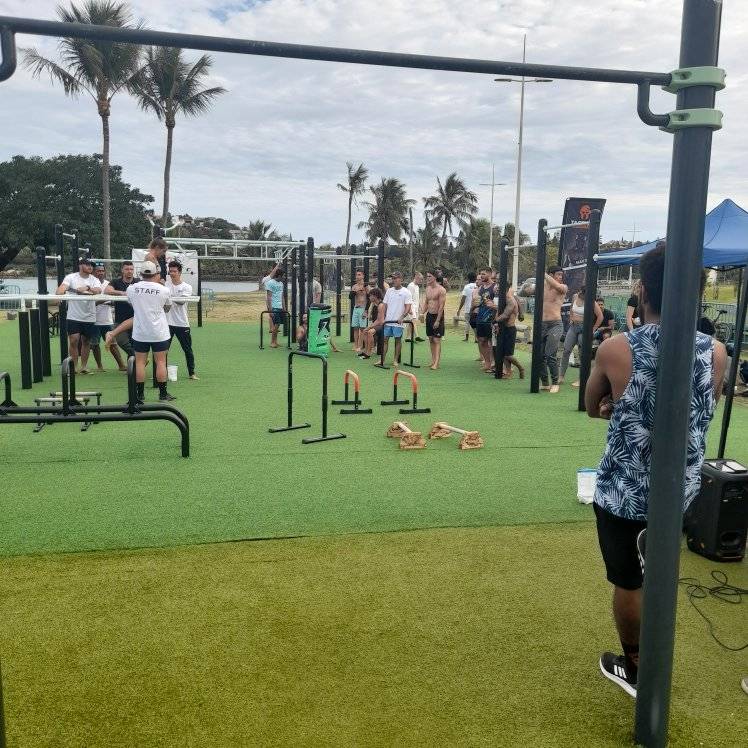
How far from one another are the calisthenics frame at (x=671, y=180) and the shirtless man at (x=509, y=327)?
28.4ft

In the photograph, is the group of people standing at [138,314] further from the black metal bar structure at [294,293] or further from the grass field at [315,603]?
the black metal bar structure at [294,293]

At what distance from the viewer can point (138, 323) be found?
28.1 feet

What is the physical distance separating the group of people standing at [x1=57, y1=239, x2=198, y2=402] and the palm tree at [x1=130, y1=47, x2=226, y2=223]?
772 inches

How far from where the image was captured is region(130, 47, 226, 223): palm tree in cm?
2798

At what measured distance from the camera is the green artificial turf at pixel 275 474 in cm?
470

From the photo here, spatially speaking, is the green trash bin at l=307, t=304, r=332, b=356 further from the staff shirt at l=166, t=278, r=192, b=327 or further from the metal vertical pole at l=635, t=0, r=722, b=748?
the metal vertical pole at l=635, t=0, r=722, b=748

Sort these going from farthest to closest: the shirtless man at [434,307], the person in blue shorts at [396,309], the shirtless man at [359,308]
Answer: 1. the shirtless man at [359,308]
2. the person in blue shorts at [396,309]
3. the shirtless man at [434,307]

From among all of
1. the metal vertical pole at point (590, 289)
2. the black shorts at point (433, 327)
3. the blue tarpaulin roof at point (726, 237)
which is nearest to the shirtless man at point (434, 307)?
the black shorts at point (433, 327)

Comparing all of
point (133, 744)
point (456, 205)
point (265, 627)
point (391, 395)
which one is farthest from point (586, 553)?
point (456, 205)

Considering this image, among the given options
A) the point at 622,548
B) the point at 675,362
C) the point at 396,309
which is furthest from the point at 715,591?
the point at 396,309

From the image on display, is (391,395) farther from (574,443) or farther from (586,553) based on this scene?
(586,553)

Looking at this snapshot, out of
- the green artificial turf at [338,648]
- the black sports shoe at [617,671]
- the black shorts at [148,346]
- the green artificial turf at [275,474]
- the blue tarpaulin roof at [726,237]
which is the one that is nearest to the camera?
the green artificial turf at [338,648]

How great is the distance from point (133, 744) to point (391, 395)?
7611 millimetres

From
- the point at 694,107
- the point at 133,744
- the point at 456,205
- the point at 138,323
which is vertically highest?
the point at 456,205
